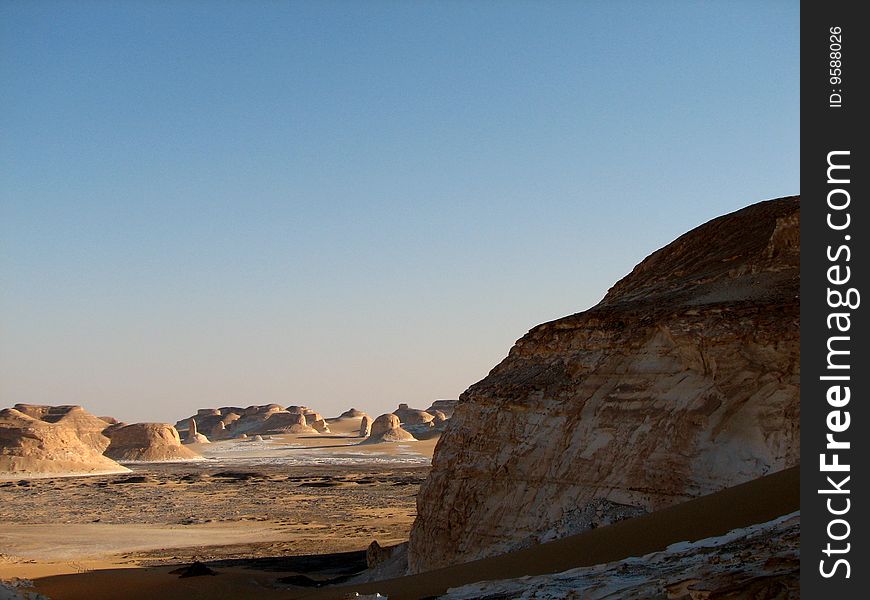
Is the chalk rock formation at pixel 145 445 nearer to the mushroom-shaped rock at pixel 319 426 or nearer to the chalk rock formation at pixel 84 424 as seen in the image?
the chalk rock formation at pixel 84 424

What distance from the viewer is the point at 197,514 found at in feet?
126

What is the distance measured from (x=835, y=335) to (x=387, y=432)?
102m

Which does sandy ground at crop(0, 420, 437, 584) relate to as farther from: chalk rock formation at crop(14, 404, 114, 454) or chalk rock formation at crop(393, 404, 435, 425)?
chalk rock formation at crop(393, 404, 435, 425)

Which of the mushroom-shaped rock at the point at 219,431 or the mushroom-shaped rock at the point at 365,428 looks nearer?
the mushroom-shaped rock at the point at 365,428

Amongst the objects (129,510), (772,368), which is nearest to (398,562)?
(772,368)

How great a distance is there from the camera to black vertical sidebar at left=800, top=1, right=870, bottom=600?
4.79 m

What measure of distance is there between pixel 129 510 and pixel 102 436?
40040mm

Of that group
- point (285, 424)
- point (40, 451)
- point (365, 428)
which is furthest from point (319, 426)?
point (40, 451)

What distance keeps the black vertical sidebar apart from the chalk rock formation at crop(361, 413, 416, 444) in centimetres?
10034

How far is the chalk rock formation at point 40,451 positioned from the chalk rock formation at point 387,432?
42913mm

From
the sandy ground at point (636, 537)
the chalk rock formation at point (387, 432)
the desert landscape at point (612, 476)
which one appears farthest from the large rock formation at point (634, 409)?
the chalk rock formation at point (387, 432)

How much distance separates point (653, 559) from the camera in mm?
7590

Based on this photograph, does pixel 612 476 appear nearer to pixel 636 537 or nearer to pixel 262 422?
pixel 636 537

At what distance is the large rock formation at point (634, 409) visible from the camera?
12484mm
